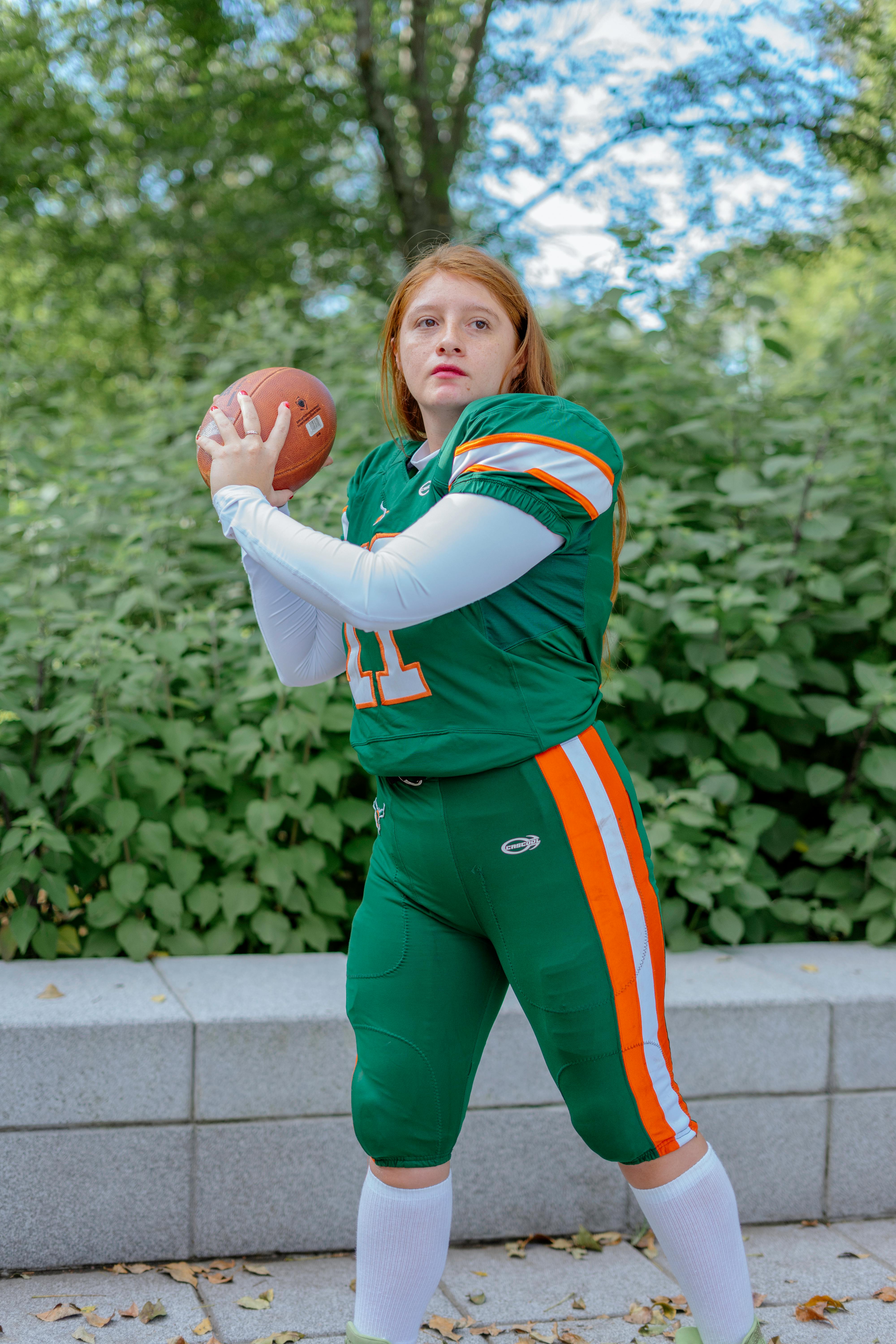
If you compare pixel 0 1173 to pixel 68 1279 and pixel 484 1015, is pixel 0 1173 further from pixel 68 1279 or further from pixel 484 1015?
pixel 484 1015

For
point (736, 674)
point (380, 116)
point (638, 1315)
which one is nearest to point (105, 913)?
point (638, 1315)

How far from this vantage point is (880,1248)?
2717mm

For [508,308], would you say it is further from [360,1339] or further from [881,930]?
[881,930]

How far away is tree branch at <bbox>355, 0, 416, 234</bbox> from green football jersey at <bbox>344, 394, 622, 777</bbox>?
7.32 m

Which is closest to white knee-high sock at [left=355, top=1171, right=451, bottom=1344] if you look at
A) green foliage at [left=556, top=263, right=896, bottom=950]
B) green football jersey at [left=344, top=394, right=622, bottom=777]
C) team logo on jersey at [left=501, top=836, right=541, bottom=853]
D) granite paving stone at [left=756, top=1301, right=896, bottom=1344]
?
team logo on jersey at [left=501, top=836, right=541, bottom=853]

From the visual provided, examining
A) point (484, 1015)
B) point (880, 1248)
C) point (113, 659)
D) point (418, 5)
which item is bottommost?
point (880, 1248)

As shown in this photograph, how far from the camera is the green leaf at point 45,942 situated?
115 inches

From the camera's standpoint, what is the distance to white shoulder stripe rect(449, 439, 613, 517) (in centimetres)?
159

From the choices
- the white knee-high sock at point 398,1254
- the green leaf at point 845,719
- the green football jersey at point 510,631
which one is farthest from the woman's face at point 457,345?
the green leaf at point 845,719

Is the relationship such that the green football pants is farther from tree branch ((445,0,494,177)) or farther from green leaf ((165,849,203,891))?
tree branch ((445,0,494,177))

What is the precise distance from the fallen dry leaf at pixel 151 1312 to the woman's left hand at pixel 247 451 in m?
1.68

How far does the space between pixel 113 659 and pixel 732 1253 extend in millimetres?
2166

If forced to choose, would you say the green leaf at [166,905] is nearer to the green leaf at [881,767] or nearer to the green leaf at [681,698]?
the green leaf at [681,698]

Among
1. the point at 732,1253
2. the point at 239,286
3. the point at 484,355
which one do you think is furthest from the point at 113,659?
the point at 239,286
